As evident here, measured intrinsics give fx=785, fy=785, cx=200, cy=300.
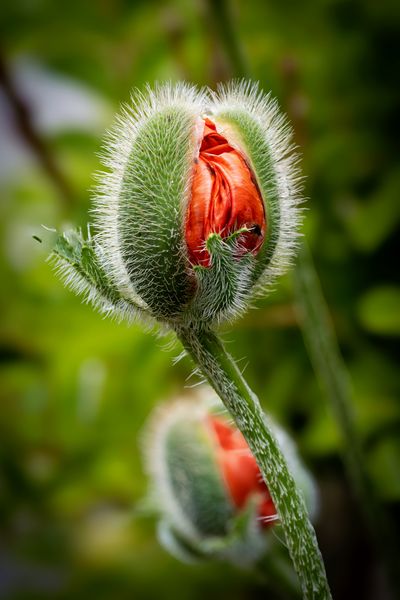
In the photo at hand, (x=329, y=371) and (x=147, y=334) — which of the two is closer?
(x=329, y=371)

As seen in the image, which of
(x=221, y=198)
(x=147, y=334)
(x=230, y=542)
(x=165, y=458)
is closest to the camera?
(x=221, y=198)

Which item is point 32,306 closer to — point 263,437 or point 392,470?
point 392,470

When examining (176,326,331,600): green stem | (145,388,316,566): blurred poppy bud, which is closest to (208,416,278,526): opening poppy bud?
(145,388,316,566): blurred poppy bud

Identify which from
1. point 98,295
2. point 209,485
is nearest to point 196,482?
point 209,485

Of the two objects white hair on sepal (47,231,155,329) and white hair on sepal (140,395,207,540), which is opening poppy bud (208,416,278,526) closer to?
white hair on sepal (140,395,207,540)

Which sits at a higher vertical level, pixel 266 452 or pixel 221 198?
pixel 221 198

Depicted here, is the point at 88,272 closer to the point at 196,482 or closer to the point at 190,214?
the point at 190,214

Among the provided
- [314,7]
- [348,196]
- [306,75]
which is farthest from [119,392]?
[314,7]
